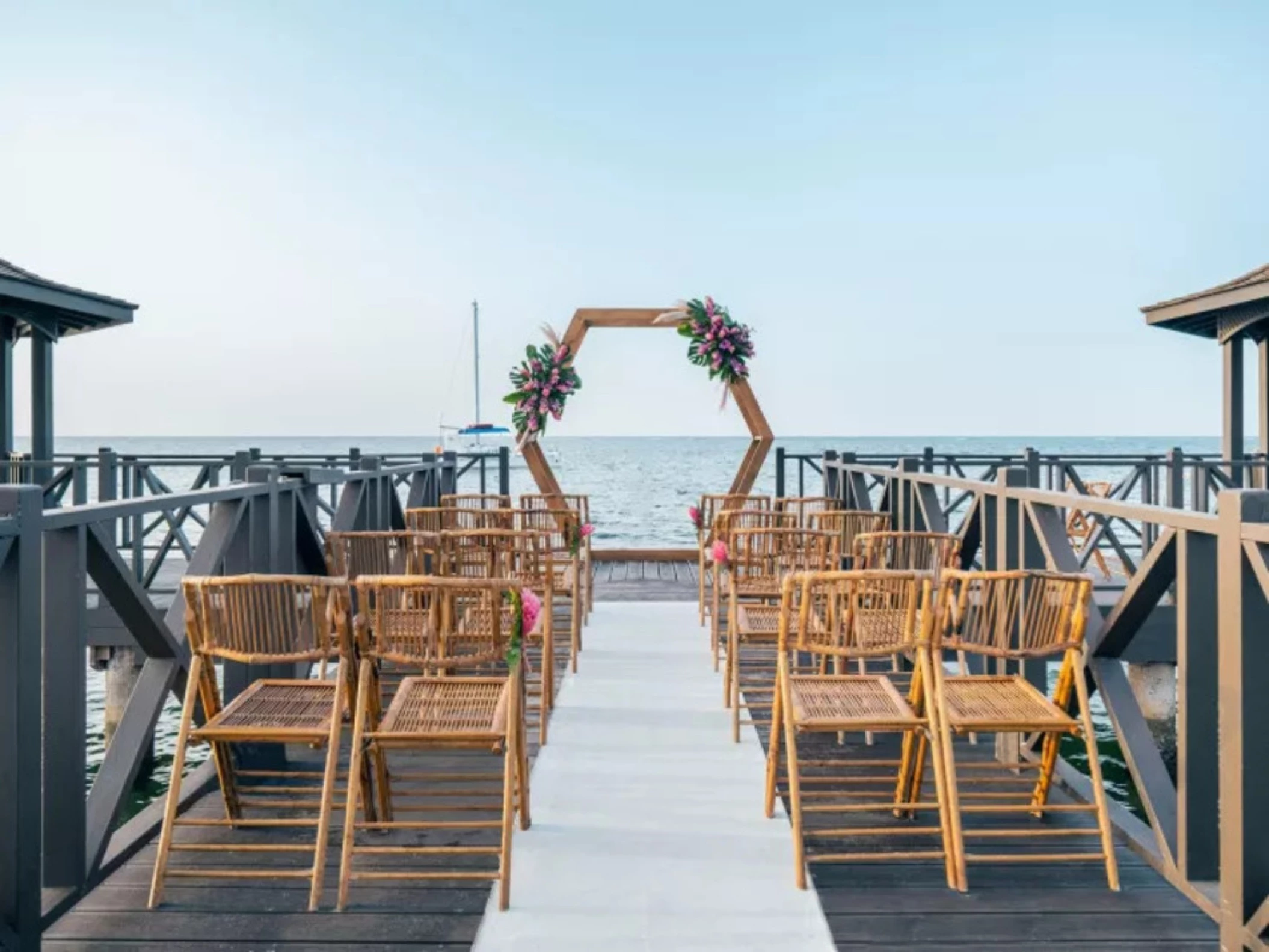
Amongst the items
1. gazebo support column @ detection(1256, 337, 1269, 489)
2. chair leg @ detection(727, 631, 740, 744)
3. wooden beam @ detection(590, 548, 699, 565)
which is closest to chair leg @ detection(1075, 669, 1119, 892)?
chair leg @ detection(727, 631, 740, 744)

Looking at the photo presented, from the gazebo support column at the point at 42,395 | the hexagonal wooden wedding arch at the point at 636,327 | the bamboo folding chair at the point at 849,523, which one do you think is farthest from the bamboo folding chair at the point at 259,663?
the gazebo support column at the point at 42,395

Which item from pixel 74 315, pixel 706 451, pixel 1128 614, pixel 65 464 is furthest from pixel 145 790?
pixel 706 451

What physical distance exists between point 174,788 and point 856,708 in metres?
1.98

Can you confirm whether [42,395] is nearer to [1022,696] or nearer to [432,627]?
[432,627]

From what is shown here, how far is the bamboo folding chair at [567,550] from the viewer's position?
5.35m

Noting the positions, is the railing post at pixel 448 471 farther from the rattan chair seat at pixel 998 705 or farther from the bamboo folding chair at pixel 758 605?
the rattan chair seat at pixel 998 705

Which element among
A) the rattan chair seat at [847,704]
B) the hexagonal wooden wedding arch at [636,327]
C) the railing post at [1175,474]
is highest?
the hexagonal wooden wedding arch at [636,327]

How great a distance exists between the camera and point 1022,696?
3.10 metres

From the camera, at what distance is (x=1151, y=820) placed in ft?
9.12

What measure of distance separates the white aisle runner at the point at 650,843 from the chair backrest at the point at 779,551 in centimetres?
70

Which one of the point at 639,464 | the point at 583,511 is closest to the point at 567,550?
the point at 583,511

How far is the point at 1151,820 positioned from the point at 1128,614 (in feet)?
1.98

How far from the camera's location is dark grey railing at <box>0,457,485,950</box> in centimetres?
220

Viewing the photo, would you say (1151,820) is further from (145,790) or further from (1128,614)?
(145,790)
